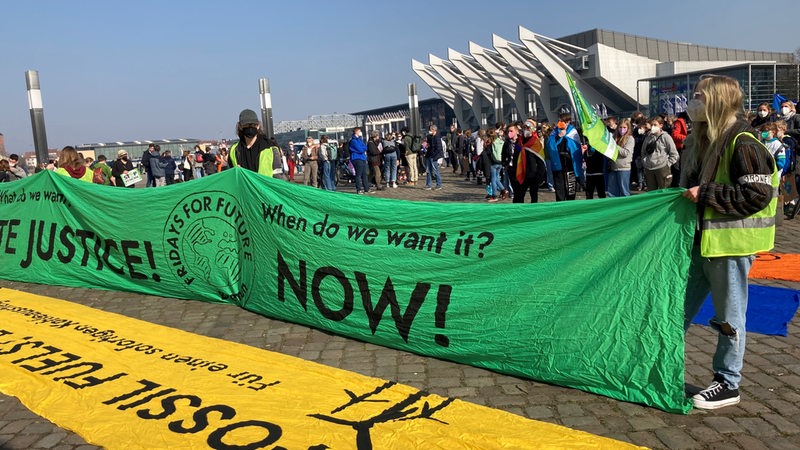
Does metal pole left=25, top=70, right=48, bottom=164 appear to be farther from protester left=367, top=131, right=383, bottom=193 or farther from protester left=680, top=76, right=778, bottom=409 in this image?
protester left=680, top=76, right=778, bottom=409

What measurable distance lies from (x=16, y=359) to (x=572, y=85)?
205 inches

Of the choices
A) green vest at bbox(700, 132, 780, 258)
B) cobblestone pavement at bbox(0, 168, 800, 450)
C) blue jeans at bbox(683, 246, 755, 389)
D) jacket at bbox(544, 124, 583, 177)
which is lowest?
cobblestone pavement at bbox(0, 168, 800, 450)

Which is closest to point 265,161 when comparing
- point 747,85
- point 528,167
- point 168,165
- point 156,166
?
point 528,167

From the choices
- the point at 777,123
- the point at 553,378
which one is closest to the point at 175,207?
the point at 553,378

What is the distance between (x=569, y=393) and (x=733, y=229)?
1.30m

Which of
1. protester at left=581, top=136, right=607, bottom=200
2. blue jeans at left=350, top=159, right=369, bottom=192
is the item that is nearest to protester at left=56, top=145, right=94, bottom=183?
protester at left=581, top=136, right=607, bottom=200

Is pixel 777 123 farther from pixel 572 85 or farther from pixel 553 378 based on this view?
pixel 553 378

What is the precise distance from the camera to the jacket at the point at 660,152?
1003 cm

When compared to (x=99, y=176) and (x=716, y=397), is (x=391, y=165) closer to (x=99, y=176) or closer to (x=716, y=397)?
(x=99, y=176)

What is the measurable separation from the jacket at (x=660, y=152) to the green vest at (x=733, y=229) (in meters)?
6.72

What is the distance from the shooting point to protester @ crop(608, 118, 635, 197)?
10.3m

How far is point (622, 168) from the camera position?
10.3 m

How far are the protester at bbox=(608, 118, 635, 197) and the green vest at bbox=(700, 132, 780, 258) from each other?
6835mm

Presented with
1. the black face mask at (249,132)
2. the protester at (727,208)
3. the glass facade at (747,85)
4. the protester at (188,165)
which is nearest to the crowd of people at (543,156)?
the black face mask at (249,132)
